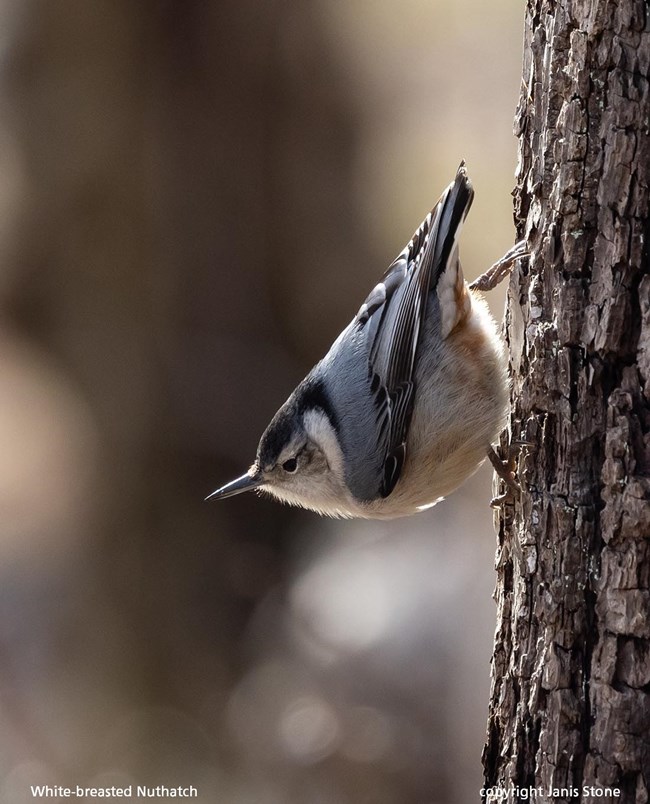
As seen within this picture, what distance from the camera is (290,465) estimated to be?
3457 mm

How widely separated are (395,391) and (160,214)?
8.12 ft

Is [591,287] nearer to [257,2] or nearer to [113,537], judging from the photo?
[257,2]

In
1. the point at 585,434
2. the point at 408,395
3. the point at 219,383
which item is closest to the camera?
the point at 585,434

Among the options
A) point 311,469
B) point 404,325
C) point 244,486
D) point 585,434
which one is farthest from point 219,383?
point 585,434

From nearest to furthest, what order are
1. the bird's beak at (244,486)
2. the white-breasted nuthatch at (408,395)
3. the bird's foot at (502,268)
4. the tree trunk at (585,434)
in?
1. the tree trunk at (585,434)
2. the bird's foot at (502,268)
3. the white-breasted nuthatch at (408,395)
4. the bird's beak at (244,486)

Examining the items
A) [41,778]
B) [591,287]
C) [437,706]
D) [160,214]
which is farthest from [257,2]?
[41,778]

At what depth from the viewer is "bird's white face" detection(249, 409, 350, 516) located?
3344mm

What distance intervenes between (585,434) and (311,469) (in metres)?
1.44

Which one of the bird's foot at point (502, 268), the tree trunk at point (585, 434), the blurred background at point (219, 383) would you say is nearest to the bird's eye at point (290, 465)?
the bird's foot at point (502, 268)

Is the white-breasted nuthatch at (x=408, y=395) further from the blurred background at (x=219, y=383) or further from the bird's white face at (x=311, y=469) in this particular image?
the blurred background at (x=219, y=383)

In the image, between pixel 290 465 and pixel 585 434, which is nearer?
pixel 585 434

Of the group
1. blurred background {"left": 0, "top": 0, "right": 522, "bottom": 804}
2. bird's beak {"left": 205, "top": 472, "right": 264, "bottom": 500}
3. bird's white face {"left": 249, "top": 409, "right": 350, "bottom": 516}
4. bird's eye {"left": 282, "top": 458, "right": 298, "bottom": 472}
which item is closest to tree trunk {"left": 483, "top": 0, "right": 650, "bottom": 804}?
bird's white face {"left": 249, "top": 409, "right": 350, "bottom": 516}

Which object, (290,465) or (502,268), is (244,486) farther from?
(502,268)

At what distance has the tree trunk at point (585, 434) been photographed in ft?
6.69
